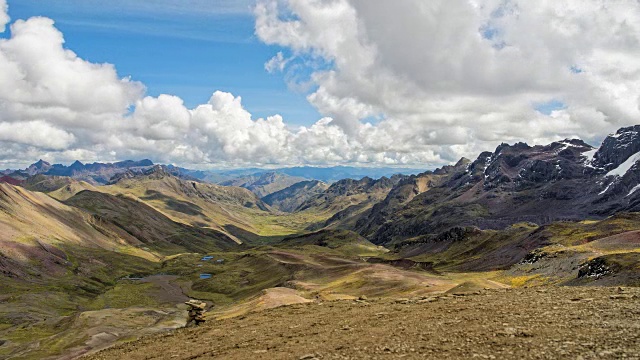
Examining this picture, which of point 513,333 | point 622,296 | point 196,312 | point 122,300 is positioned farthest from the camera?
point 122,300

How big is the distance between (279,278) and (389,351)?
524 ft

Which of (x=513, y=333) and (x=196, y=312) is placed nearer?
(x=513, y=333)

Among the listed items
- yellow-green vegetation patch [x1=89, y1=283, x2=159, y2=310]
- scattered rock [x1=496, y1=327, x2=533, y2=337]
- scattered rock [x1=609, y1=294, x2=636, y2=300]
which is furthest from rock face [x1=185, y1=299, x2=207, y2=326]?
yellow-green vegetation patch [x1=89, y1=283, x2=159, y2=310]

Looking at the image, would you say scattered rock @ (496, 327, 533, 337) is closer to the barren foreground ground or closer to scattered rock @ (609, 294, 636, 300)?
the barren foreground ground

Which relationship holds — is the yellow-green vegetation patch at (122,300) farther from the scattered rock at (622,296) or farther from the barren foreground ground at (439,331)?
the scattered rock at (622,296)

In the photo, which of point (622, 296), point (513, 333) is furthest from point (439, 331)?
point (622, 296)

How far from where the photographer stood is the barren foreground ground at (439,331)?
2580cm

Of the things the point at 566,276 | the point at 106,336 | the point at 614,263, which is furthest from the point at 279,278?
the point at 614,263

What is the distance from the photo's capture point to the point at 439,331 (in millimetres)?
31688

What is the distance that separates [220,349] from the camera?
38312 mm

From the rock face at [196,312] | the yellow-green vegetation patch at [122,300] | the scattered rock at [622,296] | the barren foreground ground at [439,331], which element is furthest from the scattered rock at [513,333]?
the yellow-green vegetation patch at [122,300]

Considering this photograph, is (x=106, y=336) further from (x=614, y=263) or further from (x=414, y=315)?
(x=614, y=263)

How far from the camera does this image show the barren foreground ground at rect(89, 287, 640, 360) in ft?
84.6

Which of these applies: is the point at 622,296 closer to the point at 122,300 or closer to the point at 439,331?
the point at 439,331
